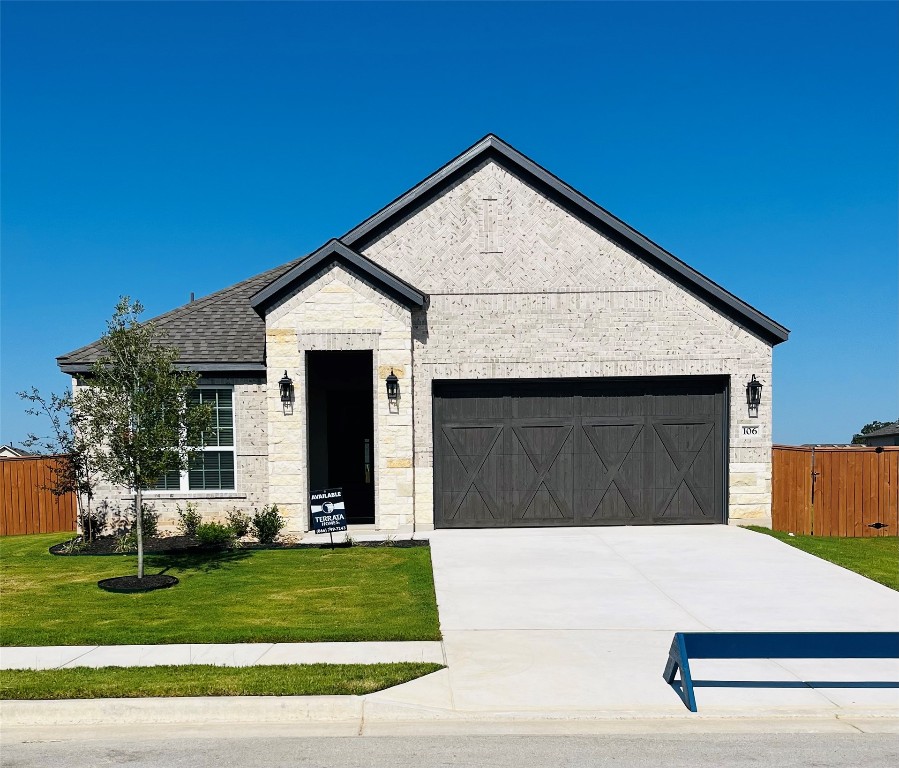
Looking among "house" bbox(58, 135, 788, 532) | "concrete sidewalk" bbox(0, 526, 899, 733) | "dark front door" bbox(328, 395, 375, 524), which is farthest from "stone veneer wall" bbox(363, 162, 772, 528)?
"concrete sidewalk" bbox(0, 526, 899, 733)

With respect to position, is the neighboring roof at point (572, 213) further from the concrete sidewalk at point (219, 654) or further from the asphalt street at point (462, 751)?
the asphalt street at point (462, 751)

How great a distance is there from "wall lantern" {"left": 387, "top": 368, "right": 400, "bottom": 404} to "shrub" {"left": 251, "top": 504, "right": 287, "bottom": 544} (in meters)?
3.38

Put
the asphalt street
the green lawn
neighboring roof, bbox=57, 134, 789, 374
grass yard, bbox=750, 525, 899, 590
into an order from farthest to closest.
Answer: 1. neighboring roof, bbox=57, 134, 789, 374
2. grass yard, bbox=750, 525, 899, 590
3. the green lawn
4. the asphalt street

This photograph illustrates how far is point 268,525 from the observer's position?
15.1 metres

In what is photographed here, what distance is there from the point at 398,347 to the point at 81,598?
7.50m

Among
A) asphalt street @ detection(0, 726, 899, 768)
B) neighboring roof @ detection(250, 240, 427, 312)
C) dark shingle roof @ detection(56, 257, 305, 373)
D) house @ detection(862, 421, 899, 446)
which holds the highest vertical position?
neighboring roof @ detection(250, 240, 427, 312)

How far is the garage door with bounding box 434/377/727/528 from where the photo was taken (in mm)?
16438

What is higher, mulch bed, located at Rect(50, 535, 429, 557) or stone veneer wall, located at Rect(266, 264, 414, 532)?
stone veneer wall, located at Rect(266, 264, 414, 532)

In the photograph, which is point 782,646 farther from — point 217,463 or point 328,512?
point 217,463

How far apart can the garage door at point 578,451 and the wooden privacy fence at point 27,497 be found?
31.3 ft

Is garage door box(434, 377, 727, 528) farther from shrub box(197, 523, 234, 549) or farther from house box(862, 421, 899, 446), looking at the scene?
house box(862, 421, 899, 446)

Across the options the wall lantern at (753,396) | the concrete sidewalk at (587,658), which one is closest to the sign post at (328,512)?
the concrete sidewalk at (587,658)

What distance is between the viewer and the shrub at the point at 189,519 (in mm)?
15742

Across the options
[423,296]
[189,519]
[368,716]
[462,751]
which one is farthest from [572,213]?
[462,751]
